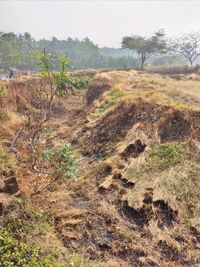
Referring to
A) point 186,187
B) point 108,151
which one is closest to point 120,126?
point 108,151

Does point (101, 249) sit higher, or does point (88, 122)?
point (88, 122)

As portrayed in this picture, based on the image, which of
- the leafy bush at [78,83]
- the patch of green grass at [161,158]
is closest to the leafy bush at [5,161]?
the patch of green grass at [161,158]

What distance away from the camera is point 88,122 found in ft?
42.5

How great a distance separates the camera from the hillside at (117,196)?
596 cm

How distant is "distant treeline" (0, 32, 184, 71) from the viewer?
5450cm

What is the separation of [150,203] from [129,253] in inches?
55.6

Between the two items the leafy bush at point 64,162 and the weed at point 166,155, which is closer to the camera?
the leafy bush at point 64,162

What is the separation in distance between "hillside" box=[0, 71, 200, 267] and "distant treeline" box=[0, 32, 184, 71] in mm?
20287

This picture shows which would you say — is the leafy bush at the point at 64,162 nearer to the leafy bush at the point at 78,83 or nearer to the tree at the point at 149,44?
the leafy bush at the point at 78,83

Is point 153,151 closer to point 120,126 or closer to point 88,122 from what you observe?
point 120,126

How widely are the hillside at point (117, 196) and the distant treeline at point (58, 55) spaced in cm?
2029

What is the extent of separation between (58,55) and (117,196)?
70469 millimetres

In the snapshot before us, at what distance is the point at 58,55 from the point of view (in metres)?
75.3

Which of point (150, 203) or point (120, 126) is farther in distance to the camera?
point (120, 126)
